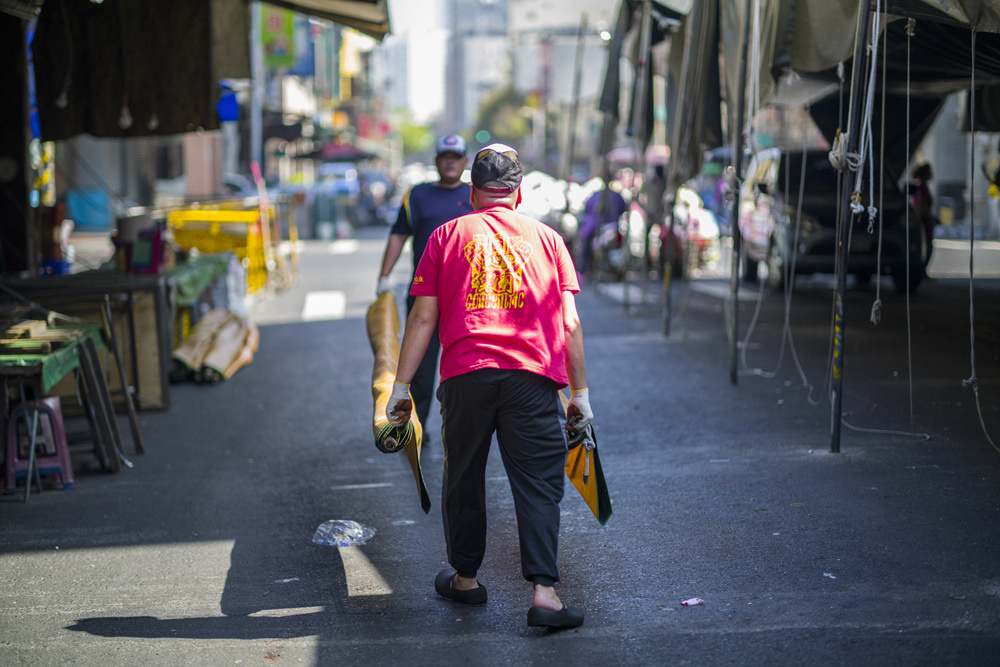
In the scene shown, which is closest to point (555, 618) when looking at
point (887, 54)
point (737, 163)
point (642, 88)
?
point (737, 163)

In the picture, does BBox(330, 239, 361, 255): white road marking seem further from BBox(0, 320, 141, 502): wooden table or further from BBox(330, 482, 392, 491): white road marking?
BBox(330, 482, 392, 491): white road marking

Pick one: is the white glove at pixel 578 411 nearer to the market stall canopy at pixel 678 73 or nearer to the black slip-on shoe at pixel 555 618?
the black slip-on shoe at pixel 555 618

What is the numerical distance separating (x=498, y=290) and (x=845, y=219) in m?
3.41

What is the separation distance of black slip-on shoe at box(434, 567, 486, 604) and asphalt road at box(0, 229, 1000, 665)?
0.06 meters

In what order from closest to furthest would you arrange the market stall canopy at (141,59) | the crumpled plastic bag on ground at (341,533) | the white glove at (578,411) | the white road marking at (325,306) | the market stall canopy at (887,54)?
the white glove at (578,411) < the crumpled plastic bag on ground at (341,533) < the market stall canopy at (887,54) < the market stall canopy at (141,59) < the white road marking at (325,306)

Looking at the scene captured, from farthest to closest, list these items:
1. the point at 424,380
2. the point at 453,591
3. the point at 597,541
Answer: the point at 424,380 → the point at 597,541 → the point at 453,591

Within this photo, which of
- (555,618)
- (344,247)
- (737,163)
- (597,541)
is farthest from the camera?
(344,247)

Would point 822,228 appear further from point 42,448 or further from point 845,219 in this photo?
point 42,448

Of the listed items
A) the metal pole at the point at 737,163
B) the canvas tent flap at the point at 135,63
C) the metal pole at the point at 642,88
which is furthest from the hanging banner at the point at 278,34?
the metal pole at the point at 737,163

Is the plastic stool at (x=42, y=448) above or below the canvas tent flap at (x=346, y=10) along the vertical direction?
below

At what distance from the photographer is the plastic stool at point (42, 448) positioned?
20.8ft

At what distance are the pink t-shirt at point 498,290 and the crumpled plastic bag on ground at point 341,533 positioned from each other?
159 centimetres

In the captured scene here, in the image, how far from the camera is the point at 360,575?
480cm

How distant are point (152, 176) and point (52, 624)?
29620 millimetres
